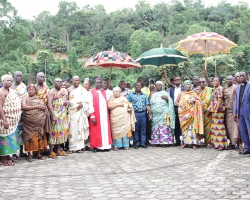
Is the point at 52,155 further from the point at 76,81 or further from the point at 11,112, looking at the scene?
the point at 76,81

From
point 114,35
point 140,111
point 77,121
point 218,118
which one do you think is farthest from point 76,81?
point 114,35

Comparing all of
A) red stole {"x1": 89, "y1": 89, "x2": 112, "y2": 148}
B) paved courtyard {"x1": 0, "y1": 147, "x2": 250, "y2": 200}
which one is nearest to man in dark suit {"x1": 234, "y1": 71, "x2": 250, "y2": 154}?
paved courtyard {"x1": 0, "y1": 147, "x2": 250, "y2": 200}

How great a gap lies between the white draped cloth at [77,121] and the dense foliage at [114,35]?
21.2 m

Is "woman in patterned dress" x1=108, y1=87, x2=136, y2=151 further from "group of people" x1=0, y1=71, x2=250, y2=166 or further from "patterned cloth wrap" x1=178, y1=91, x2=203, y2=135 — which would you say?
"patterned cloth wrap" x1=178, y1=91, x2=203, y2=135

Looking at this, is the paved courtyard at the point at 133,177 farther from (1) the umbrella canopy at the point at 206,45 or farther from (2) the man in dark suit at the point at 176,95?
(1) the umbrella canopy at the point at 206,45

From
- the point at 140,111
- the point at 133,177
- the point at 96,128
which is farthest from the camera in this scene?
the point at 140,111

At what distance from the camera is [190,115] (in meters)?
8.52

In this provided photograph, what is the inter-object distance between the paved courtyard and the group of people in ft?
1.89

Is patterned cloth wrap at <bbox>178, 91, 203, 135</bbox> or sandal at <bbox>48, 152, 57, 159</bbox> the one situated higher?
patterned cloth wrap at <bbox>178, 91, 203, 135</bbox>

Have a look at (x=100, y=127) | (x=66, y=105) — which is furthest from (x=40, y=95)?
(x=100, y=127)

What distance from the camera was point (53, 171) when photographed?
239 inches

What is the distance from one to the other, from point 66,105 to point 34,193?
359 centimetres

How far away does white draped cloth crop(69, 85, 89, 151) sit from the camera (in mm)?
8406

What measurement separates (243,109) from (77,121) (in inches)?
156
